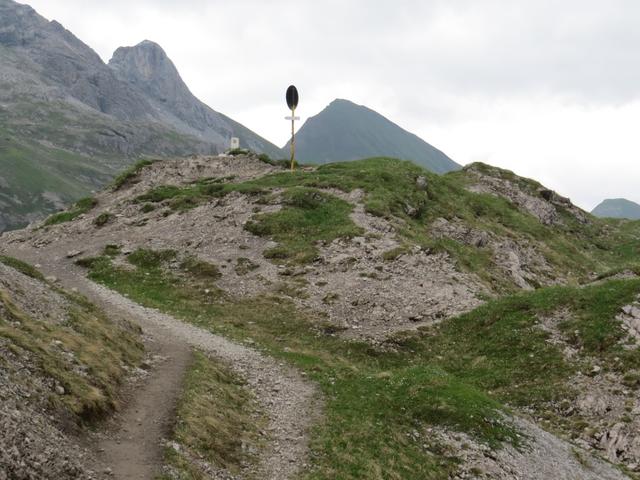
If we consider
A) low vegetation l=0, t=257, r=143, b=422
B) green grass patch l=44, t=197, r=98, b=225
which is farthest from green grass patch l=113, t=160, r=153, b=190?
low vegetation l=0, t=257, r=143, b=422

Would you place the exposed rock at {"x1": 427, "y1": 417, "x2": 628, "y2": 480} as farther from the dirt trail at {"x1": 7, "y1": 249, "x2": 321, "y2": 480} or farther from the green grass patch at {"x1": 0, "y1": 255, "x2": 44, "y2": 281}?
the green grass patch at {"x1": 0, "y1": 255, "x2": 44, "y2": 281}

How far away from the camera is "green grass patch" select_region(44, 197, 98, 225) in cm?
6394

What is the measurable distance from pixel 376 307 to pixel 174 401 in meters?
22.1

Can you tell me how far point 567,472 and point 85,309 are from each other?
2606cm

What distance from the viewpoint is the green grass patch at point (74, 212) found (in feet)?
210

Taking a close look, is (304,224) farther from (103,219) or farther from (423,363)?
(103,219)

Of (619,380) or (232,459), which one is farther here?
(619,380)

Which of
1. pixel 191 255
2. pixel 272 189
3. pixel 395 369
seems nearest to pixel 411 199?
pixel 272 189

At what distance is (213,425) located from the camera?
20.5 metres

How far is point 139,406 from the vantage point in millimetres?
20516

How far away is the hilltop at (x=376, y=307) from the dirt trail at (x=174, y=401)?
237 mm

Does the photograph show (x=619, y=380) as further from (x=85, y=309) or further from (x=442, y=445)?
(x=85, y=309)

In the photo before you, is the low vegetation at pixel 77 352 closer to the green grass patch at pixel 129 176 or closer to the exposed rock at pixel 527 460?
the exposed rock at pixel 527 460

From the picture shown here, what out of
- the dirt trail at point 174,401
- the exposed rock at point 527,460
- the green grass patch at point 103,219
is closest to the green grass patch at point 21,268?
the dirt trail at point 174,401
